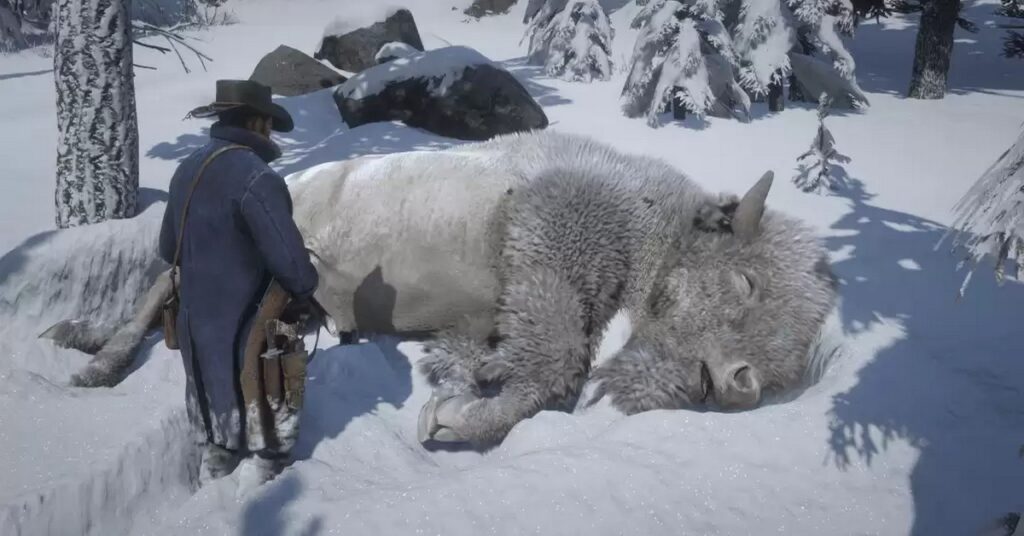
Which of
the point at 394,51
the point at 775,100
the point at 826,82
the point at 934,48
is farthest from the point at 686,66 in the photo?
the point at 934,48

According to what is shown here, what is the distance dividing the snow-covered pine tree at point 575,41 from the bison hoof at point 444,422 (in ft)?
38.5

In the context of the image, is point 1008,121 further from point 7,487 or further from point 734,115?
point 7,487

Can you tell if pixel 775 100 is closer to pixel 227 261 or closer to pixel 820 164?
pixel 820 164

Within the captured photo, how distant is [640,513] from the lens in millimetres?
3514

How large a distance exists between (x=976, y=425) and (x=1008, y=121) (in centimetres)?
911

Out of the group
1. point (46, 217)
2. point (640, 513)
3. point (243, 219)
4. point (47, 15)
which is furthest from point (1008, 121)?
point (47, 15)

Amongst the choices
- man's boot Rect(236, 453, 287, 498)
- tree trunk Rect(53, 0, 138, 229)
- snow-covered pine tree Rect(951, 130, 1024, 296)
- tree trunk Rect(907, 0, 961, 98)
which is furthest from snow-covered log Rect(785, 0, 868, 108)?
man's boot Rect(236, 453, 287, 498)

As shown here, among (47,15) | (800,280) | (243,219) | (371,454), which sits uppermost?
(47,15)

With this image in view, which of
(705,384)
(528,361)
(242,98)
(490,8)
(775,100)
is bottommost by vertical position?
(705,384)

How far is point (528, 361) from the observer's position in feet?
15.6

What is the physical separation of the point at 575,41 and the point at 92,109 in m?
11.4

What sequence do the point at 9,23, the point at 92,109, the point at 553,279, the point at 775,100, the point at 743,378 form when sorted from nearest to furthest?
the point at 743,378, the point at 553,279, the point at 92,109, the point at 775,100, the point at 9,23

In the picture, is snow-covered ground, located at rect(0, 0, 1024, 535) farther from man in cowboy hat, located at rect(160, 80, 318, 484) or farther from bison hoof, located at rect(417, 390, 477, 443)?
man in cowboy hat, located at rect(160, 80, 318, 484)

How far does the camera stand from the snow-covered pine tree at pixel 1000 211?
9.10ft
